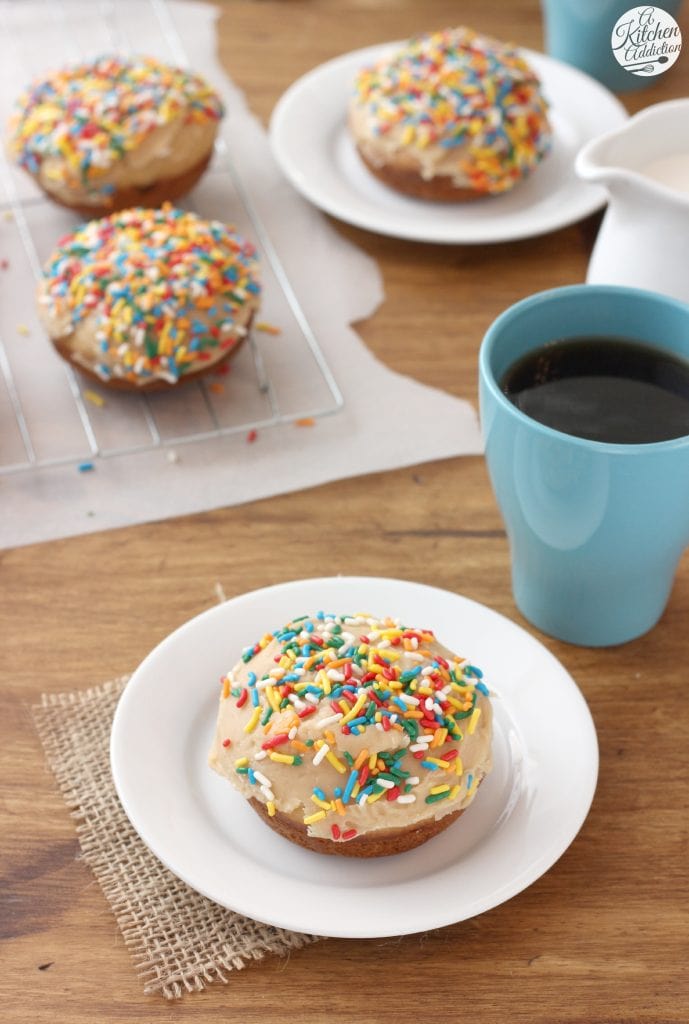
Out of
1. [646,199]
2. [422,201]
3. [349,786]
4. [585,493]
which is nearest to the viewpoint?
[349,786]

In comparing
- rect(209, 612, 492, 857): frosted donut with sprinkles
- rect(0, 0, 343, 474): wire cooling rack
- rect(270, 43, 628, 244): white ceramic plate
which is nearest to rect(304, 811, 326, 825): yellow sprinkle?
rect(209, 612, 492, 857): frosted donut with sprinkles

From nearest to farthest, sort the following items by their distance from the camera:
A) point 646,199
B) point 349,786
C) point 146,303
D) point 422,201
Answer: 1. point 349,786
2. point 646,199
3. point 146,303
4. point 422,201

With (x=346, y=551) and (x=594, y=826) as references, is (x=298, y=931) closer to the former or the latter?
(x=594, y=826)

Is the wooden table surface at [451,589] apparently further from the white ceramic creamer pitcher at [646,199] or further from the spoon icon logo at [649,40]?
the spoon icon logo at [649,40]

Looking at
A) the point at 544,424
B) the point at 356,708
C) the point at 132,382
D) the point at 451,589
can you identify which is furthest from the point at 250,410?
the point at 356,708

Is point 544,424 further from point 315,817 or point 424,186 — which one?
point 424,186

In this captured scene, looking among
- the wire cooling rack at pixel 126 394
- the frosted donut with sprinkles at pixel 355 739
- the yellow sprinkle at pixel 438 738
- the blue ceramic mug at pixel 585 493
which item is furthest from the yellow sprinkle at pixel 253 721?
the wire cooling rack at pixel 126 394
